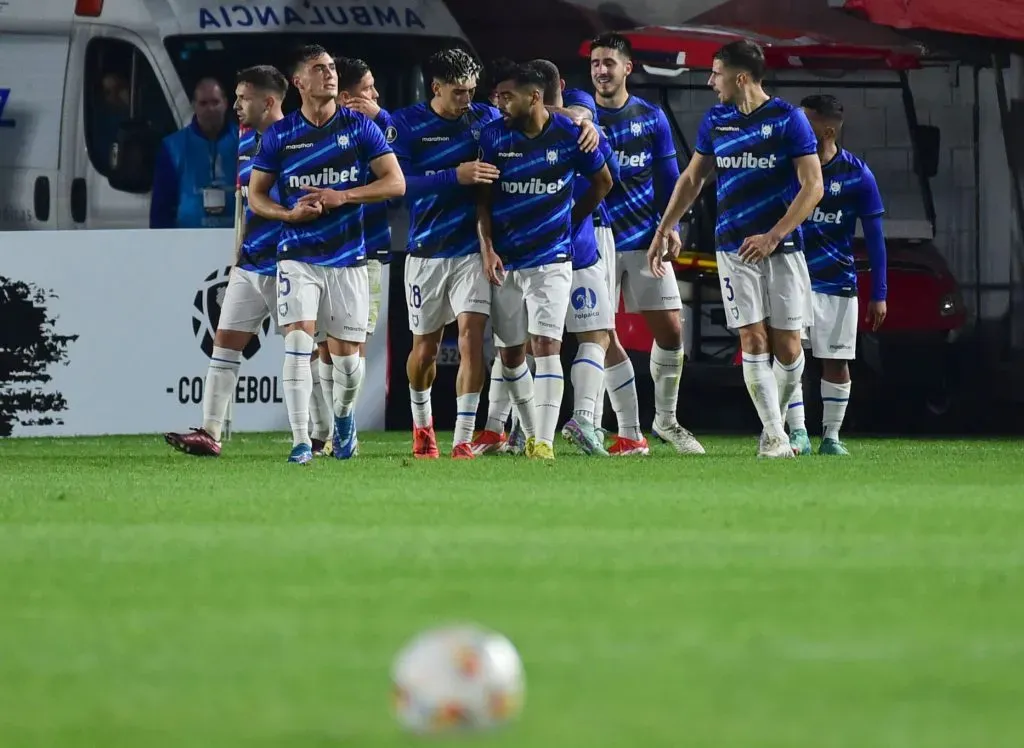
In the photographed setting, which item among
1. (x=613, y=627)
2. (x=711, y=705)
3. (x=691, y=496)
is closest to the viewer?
(x=711, y=705)

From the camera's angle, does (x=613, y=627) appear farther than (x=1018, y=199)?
No

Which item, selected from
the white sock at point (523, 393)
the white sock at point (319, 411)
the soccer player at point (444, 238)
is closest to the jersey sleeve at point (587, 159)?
the soccer player at point (444, 238)

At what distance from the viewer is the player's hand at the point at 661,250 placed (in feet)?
40.7

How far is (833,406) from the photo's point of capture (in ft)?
42.7

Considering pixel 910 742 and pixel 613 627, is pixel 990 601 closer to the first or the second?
pixel 613 627

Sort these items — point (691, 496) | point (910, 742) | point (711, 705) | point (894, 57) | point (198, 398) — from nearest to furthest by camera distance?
point (910, 742), point (711, 705), point (691, 496), point (198, 398), point (894, 57)

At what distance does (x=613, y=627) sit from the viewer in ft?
18.0

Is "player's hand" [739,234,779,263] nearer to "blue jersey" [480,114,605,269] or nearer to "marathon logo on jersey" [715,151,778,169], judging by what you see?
"marathon logo on jersey" [715,151,778,169]

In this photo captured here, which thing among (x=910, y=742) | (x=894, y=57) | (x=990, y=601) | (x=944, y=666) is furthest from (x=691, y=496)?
(x=894, y=57)

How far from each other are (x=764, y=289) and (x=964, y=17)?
4.64 metres

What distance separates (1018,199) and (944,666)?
13606mm

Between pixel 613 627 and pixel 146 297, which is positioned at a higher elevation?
pixel 146 297

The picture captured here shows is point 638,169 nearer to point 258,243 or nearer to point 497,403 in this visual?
point 497,403

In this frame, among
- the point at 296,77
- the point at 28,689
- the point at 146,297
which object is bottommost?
the point at 28,689
